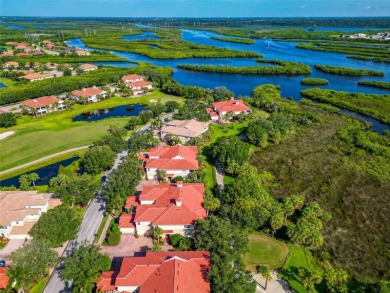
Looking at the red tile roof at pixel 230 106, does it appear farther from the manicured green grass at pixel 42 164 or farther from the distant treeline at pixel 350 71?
the distant treeline at pixel 350 71

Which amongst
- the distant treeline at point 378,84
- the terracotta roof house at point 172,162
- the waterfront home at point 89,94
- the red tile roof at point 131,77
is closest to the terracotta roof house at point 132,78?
the red tile roof at point 131,77

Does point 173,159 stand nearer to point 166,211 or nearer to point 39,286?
point 166,211

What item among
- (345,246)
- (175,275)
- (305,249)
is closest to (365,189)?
(345,246)

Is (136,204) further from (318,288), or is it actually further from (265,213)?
(318,288)

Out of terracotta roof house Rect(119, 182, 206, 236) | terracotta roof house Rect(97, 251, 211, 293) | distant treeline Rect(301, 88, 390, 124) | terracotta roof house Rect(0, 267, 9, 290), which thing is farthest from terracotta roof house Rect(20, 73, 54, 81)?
terracotta roof house Rect(97, 251, 211, 293)

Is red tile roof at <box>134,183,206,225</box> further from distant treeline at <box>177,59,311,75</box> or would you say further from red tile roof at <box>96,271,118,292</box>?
distant treeline at <box>177,59,311,75</box>

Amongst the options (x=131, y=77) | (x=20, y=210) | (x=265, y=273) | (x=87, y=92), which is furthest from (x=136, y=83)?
(x=265, y=273)

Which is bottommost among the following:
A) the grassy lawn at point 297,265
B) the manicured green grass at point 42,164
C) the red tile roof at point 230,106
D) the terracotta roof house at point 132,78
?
the manicured green grass at point 42,164
